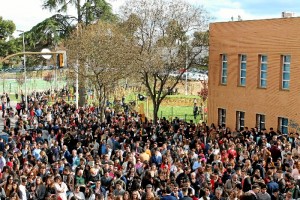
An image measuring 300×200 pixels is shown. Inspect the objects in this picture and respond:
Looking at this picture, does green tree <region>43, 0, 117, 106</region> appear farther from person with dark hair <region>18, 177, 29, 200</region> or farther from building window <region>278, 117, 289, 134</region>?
person with dark hair <region>18, 177, 29, 200</region>

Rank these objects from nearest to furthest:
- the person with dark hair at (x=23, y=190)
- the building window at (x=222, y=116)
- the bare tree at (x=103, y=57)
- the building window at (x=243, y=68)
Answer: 1. the person with dark hair at (x=23, y=190)
2. the building window at (x=243, y=68)
3. the bare tree at (x=103, y=57)
4. the building window at (x=222, y=116)

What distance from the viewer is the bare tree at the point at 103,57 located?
37531 mm

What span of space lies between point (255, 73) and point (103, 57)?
967cm

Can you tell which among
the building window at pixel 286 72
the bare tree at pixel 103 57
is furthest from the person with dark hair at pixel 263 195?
the bare tree at pixel 103 57

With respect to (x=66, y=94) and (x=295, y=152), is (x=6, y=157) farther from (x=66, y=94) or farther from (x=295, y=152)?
(x=66, y=94)

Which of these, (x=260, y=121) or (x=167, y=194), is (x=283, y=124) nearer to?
(x=260, y=121)

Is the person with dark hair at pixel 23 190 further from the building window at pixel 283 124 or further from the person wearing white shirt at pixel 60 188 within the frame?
the building window at pixel 283 124

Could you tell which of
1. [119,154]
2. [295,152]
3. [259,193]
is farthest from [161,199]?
[295,152]

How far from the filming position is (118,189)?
14.4 metres

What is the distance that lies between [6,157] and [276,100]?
1884 centimetres

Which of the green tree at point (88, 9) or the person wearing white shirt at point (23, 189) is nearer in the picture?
the person wearing white shirt at point (23, 189)

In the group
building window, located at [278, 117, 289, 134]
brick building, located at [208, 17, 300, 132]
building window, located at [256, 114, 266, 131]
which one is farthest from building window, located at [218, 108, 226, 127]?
building window, located at [278, 117, 289, 134]

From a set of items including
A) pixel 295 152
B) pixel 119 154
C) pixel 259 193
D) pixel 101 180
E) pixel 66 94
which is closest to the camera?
pixel 259 193

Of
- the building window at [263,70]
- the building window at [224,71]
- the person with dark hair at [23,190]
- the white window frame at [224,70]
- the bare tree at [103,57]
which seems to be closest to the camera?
the person with dark hair at [23,190]
